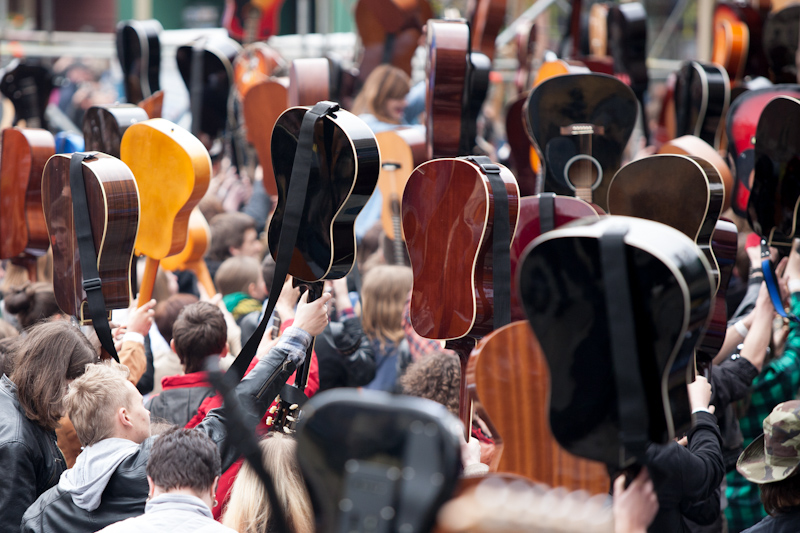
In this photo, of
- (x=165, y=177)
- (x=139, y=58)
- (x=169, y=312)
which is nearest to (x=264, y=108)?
(x=139, y=58)

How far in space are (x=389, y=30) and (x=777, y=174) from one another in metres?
3.69

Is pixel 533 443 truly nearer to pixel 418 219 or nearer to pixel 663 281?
pixel 663 281

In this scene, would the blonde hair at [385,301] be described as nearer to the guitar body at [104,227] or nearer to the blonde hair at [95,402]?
the guitar body at [104,227]

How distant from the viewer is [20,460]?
7.69ft

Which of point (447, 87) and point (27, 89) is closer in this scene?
point (447, 87)

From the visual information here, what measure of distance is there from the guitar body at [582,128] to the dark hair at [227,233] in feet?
5.65

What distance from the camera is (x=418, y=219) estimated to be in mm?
2396

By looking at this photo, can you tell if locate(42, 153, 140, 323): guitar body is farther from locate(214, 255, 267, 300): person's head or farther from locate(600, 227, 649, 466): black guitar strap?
locate(600, 227, 649, 466): black guitar strap

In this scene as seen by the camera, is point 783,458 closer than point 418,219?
Yes

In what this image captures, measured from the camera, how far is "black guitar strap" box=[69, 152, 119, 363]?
264 cm

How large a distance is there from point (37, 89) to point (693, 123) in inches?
159

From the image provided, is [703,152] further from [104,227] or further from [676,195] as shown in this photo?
[104,227]

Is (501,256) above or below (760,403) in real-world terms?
above

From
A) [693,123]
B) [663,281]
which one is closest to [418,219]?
[663,281]
